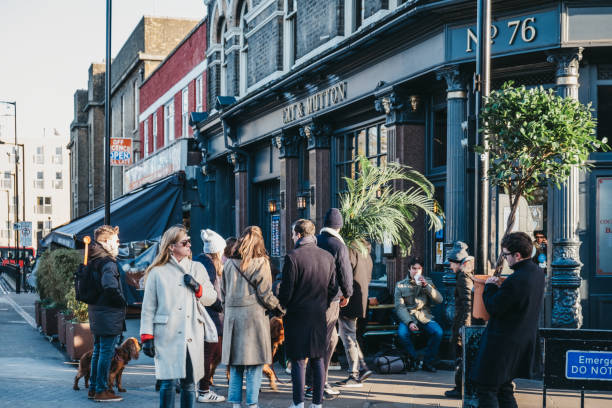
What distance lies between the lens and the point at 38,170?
8688 cm

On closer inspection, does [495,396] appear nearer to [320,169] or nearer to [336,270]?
[336,270]

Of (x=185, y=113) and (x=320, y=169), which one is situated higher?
(x=185, y=113)

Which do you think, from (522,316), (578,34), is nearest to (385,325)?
(578,34)

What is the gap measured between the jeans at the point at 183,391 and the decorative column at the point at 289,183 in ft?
33.3

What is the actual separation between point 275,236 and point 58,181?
7458cm

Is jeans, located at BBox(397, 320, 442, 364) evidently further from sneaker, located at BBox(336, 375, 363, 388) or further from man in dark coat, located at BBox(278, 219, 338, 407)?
man in dark coat, located at BBox(278, 219, 338, 407)

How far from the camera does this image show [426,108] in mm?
11992

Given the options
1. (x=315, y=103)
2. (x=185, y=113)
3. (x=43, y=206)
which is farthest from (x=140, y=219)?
(x=43, y=206)

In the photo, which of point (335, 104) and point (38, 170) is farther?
point (38, 170)

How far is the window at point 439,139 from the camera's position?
1180 centimetres

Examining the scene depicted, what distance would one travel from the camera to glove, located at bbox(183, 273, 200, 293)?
21.0ft

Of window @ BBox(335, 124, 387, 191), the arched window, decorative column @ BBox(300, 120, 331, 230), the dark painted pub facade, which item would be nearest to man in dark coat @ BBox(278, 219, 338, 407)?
the dark painted pub facade

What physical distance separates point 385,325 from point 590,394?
11.3ft

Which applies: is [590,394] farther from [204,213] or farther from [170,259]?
[204,213]
